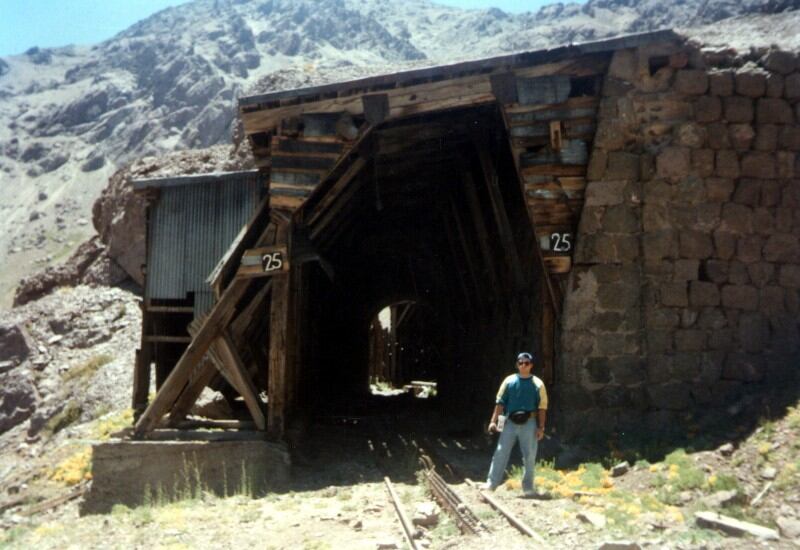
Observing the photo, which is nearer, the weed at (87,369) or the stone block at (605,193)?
the stone block at (605,193)

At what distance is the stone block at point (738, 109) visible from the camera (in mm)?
9555

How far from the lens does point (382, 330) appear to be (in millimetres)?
33719

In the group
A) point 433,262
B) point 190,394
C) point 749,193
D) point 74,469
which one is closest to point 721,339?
point 749,193

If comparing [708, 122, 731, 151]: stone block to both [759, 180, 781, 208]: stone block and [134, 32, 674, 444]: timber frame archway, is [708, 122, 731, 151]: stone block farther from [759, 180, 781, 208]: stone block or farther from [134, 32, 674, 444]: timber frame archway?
[134, 32, 674, 444]: timber frame archway

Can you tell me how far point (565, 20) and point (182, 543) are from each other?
65624mm

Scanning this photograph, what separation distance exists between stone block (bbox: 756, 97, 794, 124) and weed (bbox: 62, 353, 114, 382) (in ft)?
46.1

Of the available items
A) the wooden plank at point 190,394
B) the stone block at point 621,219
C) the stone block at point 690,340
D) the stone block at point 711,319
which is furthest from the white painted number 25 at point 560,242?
the wooden plank at point 190,394

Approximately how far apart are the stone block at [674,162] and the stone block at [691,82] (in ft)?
2.28

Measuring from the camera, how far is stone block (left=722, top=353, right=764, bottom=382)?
9.30m

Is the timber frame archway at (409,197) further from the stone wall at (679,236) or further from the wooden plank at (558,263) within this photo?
the stone wall at (679,236)

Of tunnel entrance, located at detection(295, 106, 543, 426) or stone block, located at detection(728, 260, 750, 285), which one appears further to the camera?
tunnel entrance, located at detection(295, 106, 543, 426)

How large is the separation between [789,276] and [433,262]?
38.8ft

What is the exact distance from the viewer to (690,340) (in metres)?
9.42

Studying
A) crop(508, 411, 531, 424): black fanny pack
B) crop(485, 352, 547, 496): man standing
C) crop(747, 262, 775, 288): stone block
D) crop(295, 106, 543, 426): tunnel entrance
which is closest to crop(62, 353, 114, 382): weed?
crop(295, 106, 543, 426): tunnel entrance
